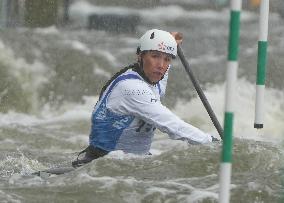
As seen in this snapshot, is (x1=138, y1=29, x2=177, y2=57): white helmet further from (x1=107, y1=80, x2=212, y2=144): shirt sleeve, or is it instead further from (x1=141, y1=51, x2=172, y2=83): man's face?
(x1=107, y1=80, x2=212, y2=144): shirt sleeve

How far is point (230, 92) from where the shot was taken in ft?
16.2

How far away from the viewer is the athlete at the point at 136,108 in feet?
24.0

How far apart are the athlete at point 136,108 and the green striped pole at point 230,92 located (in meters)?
2.23

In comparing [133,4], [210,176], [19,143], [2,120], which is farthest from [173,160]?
[133,4]

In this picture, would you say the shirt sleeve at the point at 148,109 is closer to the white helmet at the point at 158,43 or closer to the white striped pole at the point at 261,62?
the white helmet at the point at 158,43

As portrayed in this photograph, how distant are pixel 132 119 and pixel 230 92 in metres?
2.60

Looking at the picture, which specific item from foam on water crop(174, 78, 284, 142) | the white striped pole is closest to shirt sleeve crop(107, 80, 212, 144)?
the white striped pole

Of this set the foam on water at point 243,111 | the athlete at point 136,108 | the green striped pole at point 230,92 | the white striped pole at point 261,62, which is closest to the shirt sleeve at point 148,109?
the athlete at point 136,108

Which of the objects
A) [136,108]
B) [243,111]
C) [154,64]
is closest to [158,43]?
[154,64]

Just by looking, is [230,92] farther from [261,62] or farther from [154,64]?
[154,64]

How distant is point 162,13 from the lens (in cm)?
2056

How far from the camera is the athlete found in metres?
7.31

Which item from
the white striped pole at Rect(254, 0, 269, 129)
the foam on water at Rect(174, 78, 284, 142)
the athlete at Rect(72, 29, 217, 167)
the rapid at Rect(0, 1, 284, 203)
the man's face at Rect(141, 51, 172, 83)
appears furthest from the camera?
the foam on water at Rect(174, 78, 284, 142)

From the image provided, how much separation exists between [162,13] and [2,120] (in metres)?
6.69
